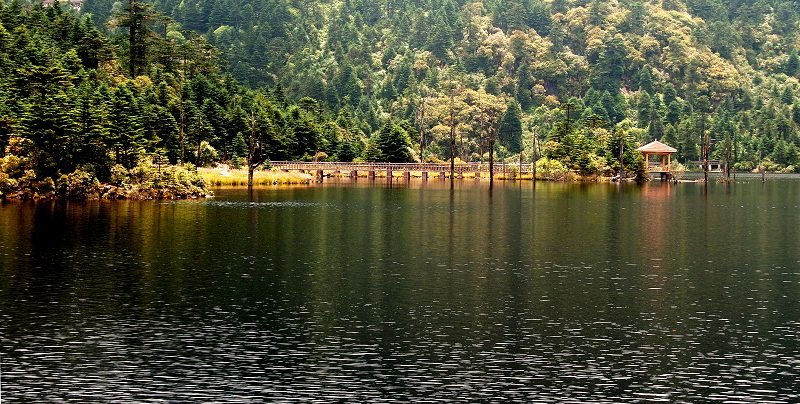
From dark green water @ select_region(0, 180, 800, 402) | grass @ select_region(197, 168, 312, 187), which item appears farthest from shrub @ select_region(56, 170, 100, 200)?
grass @ select_region(197, 168, 312, 187)

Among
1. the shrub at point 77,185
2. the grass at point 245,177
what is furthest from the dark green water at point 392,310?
the grass at point 245,177

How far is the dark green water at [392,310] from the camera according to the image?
37250mm

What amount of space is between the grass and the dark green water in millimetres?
67933

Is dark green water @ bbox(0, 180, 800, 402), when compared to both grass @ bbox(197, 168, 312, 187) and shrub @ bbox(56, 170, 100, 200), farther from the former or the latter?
grass @ bbox(197, 168, 312, 187)

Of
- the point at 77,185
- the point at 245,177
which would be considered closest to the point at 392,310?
the point at 77,185

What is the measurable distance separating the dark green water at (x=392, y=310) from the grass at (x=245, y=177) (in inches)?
2675

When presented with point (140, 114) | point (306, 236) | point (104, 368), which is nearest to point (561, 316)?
point (104, 368)

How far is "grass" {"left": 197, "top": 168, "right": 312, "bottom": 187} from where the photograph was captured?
16662 cm

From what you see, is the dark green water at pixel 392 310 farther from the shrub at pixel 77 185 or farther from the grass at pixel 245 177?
the grass at pixel 245 177

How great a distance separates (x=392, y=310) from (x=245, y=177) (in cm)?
12580

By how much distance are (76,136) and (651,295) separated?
3274 inches

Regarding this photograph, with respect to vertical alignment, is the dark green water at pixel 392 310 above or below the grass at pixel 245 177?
below

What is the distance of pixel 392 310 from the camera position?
50531mm

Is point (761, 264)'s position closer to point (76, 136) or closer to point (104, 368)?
point (104, 368)
